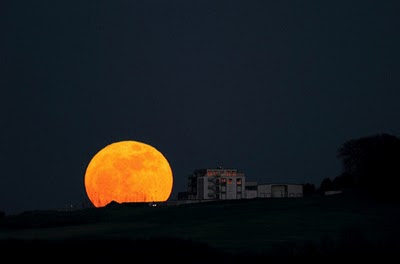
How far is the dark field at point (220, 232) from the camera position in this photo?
36281 mm

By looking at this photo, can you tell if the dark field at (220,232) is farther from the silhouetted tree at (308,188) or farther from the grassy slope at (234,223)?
the silhouetted tree at (308,188)

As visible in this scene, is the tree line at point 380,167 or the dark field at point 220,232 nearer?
the dark field at point 220,232

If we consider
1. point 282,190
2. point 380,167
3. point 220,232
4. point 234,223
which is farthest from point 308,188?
point 220,232

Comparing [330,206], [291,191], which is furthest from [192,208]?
[291,191]

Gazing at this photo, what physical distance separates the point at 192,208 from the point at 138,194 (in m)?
20.6

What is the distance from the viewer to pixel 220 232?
63656mm

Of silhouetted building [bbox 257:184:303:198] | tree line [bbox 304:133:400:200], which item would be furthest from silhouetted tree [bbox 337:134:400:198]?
silhouetted building [bbox 257:184:303:198]

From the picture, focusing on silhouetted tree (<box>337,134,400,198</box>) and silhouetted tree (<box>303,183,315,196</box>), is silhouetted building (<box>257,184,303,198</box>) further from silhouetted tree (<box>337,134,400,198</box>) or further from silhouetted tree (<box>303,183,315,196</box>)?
silhouetted tree (<box>337,134,400,198</box>)

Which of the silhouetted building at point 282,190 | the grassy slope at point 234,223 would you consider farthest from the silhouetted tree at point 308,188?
the grassy slope at point 234,223

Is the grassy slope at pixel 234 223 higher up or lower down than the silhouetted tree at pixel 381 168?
lower down

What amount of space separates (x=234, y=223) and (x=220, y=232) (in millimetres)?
9162

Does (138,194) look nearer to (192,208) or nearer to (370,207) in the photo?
(192,208)

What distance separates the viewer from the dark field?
3628 centimetres

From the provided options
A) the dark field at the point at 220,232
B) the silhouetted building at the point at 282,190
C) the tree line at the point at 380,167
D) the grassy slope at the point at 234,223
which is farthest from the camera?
the silhouetted building at the point at 282,190
